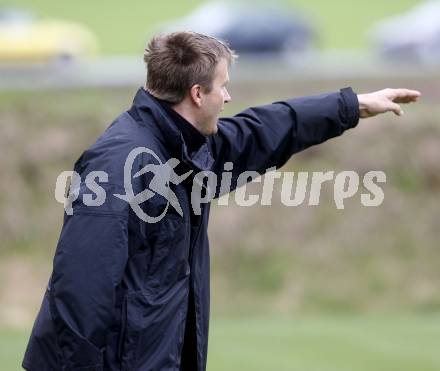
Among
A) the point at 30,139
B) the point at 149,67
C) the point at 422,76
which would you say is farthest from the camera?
the point at 422,76

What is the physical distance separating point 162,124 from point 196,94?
189 millimetres

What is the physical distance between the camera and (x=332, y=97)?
4.99 meters

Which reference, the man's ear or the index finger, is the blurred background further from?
the man's ear

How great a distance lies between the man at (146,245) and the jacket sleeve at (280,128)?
0.84ft

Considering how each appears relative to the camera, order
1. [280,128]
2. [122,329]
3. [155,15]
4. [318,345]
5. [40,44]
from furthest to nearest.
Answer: [155,15] → [40,44] → [318,345] → [280,128] → [122,329]

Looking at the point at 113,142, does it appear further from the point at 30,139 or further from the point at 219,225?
the point at 30,139

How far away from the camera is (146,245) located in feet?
13.6

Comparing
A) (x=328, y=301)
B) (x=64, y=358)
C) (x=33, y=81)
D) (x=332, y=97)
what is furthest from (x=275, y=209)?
(x=64, y=358)

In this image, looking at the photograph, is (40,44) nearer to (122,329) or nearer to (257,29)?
(257,29)

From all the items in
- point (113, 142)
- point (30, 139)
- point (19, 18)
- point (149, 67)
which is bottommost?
point (113, 142)

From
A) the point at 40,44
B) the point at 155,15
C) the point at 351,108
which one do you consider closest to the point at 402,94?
the point at 351,108

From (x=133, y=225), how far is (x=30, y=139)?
1388 centimetres

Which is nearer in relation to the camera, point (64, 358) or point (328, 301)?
point (64, 358)

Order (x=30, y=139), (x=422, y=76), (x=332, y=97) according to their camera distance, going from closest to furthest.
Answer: (x=332, y=97)
(x=30, y=139)
(x=422, y=76)
